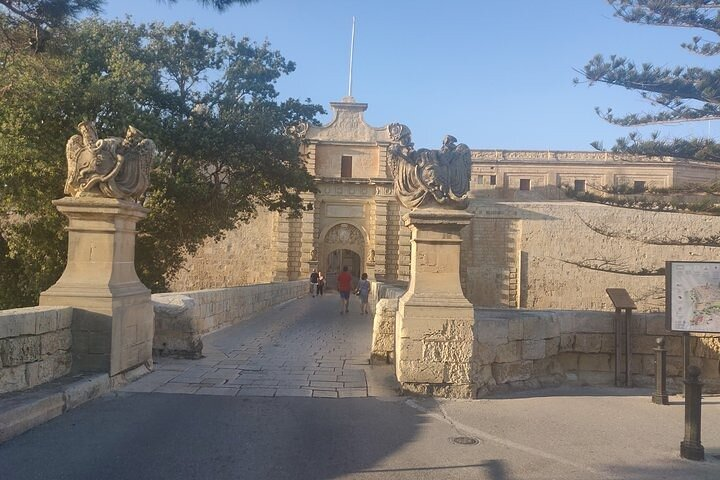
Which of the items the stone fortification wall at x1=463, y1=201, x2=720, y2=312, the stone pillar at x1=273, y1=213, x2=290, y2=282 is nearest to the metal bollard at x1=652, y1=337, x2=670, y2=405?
the stone fortification wall at x1=463, y1=201, x2=720, y2=312

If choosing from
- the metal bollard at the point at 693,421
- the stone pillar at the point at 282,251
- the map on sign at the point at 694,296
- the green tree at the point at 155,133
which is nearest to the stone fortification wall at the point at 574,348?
the map on sign at the point at 694,296

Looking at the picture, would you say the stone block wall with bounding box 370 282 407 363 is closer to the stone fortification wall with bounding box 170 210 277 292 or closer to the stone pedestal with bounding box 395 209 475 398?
the stone pedestal with bounding box 395 209 475 398

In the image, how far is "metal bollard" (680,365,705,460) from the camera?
413cm

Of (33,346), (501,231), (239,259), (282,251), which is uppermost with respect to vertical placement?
(501,231)

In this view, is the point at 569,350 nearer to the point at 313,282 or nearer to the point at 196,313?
the point at 196,313

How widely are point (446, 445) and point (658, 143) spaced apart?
11.8 metres

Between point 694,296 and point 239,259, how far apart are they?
28262 mm

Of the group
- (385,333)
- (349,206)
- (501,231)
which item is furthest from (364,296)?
(349,206)

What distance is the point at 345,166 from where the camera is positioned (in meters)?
31.7

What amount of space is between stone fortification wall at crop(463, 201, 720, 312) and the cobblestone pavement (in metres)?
18.4

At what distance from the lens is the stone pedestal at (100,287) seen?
18.1 feet

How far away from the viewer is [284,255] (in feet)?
Result: 102

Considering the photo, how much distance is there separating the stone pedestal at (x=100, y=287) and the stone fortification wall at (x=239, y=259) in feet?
83.6

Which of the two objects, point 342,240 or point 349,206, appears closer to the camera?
point 349,206
